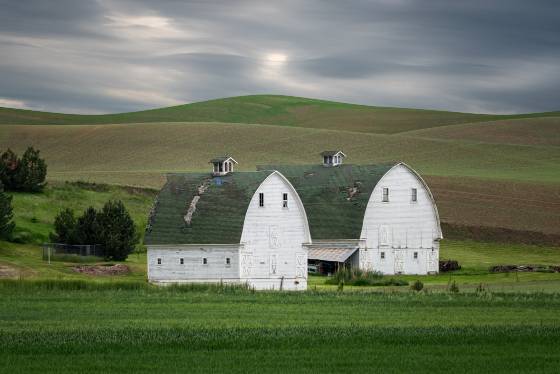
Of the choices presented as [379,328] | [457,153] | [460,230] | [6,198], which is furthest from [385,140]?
[379,328]

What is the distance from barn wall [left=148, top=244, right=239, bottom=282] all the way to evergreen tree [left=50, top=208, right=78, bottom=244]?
719 centimetres

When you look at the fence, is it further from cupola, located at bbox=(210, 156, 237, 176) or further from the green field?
cupola, located at bbox=(210, 156, 237, 176)

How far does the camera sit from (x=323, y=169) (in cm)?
7425

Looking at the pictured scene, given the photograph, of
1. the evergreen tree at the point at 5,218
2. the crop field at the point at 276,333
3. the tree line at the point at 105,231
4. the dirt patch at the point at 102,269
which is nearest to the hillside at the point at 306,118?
the tree line at the point at 105,231

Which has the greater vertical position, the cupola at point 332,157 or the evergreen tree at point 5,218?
the cupola at point 332,157

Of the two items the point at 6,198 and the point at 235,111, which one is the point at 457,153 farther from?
the point at 235,111

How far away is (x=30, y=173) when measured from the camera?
249 feet

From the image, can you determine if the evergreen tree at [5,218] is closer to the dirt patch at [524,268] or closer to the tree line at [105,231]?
the tree line at [105,231]

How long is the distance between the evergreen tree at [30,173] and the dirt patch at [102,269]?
65.2 feet

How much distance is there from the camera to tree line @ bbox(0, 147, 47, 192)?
75.4 meters

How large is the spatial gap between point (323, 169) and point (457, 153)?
50.3m

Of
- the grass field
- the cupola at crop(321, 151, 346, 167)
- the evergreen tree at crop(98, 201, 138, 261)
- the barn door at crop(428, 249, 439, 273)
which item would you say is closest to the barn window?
the barn door at crop(428, 249, 439, 273)

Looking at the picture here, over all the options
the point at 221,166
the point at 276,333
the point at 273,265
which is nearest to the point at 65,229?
the point at 221,166

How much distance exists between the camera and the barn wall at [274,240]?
5922 centimetres
